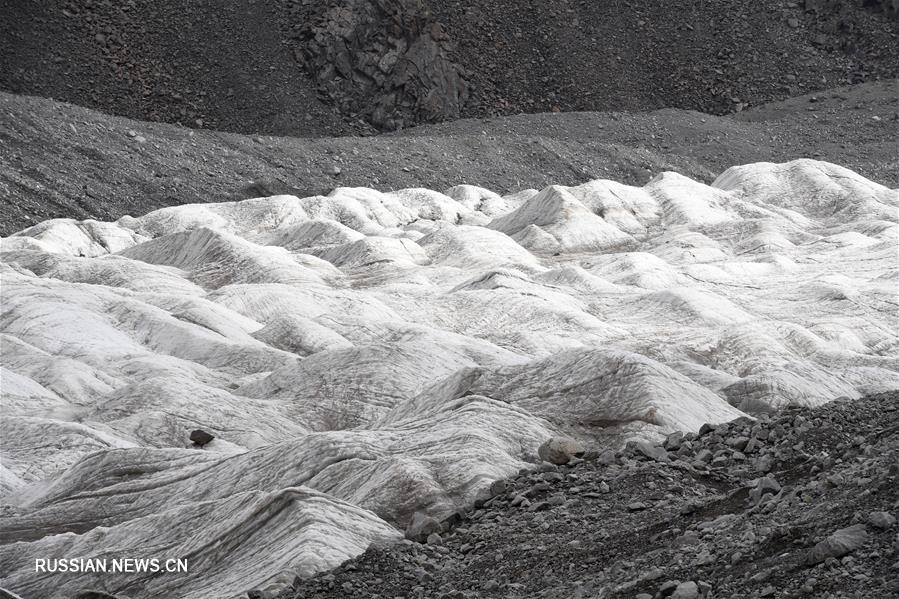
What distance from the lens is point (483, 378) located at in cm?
1400

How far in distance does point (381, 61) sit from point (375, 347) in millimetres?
47929

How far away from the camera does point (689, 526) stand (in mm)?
7863

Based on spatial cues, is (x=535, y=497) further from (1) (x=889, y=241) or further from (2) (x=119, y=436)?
(1) (x=889, y=241)

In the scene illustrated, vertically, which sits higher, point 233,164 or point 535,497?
point 535,497

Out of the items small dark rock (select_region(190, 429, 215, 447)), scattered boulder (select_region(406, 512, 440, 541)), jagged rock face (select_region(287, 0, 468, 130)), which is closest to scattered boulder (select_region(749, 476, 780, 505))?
scattered boulder (select_region(406, 512, 440, 541))

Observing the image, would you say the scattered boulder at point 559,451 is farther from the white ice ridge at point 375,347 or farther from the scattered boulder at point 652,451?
the scattered boulder at point 652,451

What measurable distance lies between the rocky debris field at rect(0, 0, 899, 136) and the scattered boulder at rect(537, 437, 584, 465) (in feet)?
163

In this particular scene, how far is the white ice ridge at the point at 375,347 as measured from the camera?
9898 millimetres

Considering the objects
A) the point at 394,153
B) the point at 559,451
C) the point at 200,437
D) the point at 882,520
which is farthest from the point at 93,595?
the point at 394,153

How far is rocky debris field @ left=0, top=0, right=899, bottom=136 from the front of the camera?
5931cm

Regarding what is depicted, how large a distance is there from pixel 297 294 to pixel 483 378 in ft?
40.9

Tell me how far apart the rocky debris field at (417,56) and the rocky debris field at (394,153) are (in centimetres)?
608

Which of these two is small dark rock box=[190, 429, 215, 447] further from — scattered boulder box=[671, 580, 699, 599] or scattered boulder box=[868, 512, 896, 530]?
scattered boulder box=[868, 512, 896, 530]

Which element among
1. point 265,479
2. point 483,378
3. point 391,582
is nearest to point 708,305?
point 483,378
